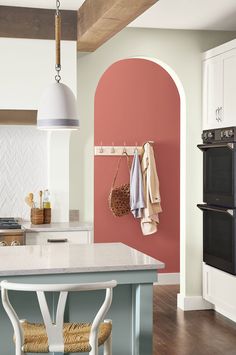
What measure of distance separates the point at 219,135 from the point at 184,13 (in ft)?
3.47

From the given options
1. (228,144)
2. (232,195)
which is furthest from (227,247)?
(228,144)

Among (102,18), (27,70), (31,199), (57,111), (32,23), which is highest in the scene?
(32,23)

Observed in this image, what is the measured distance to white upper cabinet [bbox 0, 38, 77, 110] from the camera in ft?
17.8

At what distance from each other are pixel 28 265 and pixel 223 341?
2.26 m

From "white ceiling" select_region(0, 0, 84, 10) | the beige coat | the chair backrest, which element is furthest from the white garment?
the chair backrest

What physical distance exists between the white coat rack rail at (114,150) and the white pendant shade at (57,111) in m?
3.67

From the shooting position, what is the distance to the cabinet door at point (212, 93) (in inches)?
231

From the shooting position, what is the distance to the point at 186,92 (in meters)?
6.24

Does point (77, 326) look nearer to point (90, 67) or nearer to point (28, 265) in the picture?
point (28, 265)

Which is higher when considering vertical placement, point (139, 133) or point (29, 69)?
point (29, 69)

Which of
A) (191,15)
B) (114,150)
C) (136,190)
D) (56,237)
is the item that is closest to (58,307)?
(56,237)

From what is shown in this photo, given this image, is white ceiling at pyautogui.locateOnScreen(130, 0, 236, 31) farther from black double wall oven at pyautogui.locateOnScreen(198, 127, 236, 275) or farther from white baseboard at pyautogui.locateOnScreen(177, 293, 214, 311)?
white baseboard at pyautogui.locateOnScreen(177, 293, 214, 311)

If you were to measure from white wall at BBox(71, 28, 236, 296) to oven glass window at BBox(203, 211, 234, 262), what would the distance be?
355 millimetres

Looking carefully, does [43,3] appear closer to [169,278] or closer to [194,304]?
[194,304]
